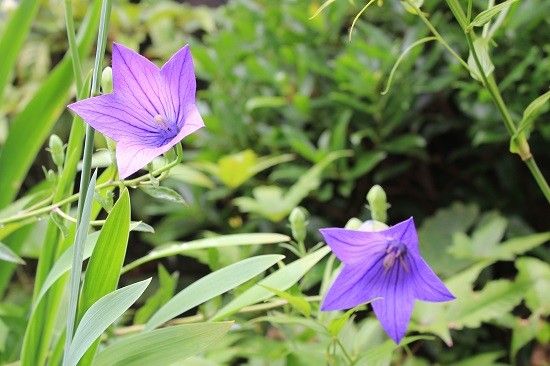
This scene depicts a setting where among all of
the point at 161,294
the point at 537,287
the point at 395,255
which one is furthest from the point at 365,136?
the point at 395,255

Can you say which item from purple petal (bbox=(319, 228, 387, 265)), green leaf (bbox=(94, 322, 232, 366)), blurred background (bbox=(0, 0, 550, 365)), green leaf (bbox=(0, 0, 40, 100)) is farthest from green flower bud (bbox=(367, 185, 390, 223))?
green leaf (bbox=(0, 0, 40, 100))

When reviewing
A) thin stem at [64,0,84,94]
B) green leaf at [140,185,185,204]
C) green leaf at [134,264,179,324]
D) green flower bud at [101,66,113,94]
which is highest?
thin stem at [64,0,84,94]

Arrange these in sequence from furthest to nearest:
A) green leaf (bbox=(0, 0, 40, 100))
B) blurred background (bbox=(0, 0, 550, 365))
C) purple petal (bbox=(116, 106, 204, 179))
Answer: blurred background (bbox=(0, 0, 550, 365)), green leaf (bbox=(0, 0, 40, 100)), purple petal (bbox=(116, 106, 204, 179))

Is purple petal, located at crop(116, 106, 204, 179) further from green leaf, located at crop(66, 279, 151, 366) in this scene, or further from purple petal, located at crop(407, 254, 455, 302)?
purple petal, located at crop(407, 254, 455, 302)

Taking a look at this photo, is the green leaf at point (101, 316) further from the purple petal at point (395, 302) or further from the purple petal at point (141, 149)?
the purple petal at point (395, 302)

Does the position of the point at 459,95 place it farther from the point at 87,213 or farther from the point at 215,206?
the point at 87,213
